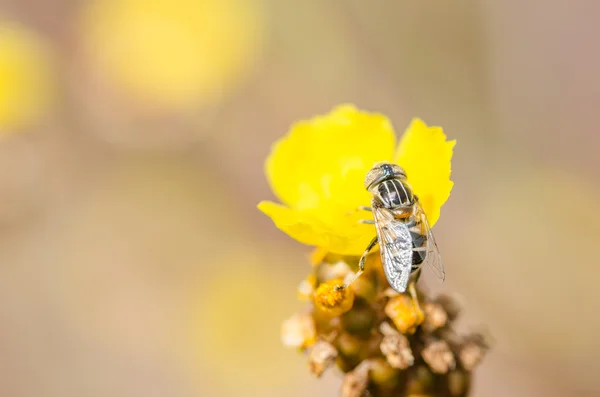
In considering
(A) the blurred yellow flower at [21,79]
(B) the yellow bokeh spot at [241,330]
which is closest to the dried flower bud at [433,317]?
(B) the yellow bokeh spot at [241,330]

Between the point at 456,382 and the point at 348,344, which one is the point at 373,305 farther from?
the point at 456,382

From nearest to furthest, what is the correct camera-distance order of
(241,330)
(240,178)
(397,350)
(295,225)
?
(295,225) < (397,350) < (241,330) < (240,178)

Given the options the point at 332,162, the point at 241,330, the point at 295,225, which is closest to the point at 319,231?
the point at 295,225

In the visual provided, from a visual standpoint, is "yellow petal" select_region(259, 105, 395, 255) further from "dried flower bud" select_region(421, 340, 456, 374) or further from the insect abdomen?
"dried flower bud" select_region(421, 340, 456, 374)

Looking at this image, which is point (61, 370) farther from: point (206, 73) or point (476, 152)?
point (476, 152)

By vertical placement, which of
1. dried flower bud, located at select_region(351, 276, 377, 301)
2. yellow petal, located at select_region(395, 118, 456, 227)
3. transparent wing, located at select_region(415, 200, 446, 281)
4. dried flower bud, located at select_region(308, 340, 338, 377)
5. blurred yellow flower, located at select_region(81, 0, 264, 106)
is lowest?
dried flower bud, located at select_region(308, 340, 338, 377)

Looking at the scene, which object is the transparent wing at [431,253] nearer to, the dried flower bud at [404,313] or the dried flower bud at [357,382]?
the dried flower bud at [404,313]

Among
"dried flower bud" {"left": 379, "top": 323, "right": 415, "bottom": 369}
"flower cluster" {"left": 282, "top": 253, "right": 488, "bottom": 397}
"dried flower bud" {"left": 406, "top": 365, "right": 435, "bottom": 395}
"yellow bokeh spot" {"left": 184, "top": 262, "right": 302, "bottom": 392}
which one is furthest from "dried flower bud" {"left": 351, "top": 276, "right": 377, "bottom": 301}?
"yellow bokeh spot" {"left": 184, "top": 262, "right": 302, "bottom": 392}
